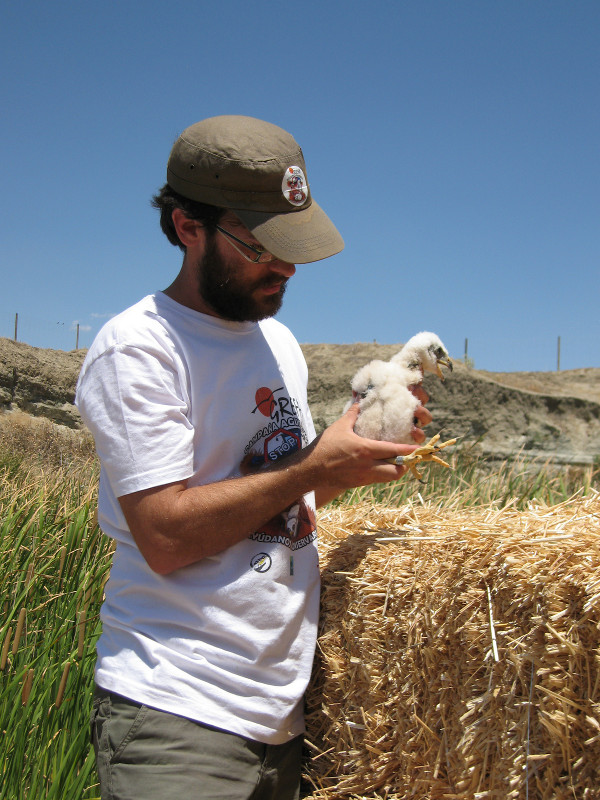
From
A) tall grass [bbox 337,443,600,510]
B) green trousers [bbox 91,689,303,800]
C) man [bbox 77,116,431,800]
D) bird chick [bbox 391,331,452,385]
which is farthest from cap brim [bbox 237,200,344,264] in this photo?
tall grass [bbox 337,443,600,510]

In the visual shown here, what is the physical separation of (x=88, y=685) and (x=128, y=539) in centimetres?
94

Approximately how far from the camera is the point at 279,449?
2041 mm

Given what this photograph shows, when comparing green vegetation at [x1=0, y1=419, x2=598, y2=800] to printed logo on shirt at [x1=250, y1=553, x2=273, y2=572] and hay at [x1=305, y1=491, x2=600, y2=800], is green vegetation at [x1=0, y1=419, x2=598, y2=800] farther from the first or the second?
printed logo on shirt at [x1=250, y1=553, x2=273, y2=572]

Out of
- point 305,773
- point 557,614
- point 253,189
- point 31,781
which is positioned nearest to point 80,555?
point 31,781

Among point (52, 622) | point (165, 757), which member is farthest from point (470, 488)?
point (165, 757)

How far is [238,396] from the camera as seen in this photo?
6.44 ft

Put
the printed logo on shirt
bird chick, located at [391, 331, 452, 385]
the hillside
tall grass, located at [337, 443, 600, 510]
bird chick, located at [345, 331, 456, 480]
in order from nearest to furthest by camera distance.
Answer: the printed logo on shirt
bird chick, located at [345, 331, 456, 480]
bird chick, located at [391, 331, 452, 385]
tall grass, located at [337, 443, 600, 510]
the hillside

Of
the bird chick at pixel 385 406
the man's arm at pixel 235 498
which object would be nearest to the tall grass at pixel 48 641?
the man's arm at pixel 235 498

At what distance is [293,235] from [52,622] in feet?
7.13

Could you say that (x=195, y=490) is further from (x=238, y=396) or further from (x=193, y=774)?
(x=193, y=774)

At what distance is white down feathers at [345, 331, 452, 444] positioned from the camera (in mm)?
2193

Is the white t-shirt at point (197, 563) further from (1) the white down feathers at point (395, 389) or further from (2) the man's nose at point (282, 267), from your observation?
(1) the white down feathers at point (395, 389)

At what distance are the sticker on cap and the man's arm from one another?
2.21 ft

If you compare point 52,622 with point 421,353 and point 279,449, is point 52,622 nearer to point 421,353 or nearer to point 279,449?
point 279,449
